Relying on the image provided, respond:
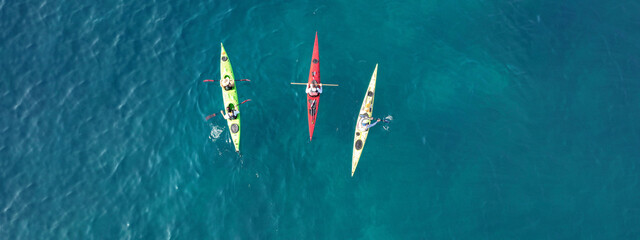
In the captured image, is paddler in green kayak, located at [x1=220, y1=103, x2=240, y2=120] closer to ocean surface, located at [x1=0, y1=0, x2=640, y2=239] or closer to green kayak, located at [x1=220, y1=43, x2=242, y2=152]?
green kayak, located at [x1=220, y1=43, x2=242, y2=152]

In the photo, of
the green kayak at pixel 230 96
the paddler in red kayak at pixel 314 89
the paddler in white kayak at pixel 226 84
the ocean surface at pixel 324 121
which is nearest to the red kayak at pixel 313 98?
the paddler in red kayak at pixel 314 89

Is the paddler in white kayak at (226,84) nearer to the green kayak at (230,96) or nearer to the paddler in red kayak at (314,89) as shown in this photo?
the green kayak at (230,96)

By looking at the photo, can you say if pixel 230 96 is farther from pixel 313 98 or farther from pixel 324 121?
pixel 324 121

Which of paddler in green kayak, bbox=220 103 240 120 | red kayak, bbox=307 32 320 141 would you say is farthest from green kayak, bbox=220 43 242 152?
red kayak, bbox=307 32 320 141

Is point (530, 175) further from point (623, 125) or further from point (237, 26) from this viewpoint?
point (237, 26)

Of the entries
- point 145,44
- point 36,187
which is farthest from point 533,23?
point 36,187

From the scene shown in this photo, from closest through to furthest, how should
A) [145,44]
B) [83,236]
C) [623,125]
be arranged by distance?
[83,236] < [623,125] < [145,44]

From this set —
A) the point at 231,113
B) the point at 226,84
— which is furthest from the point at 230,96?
the point at 231,113
